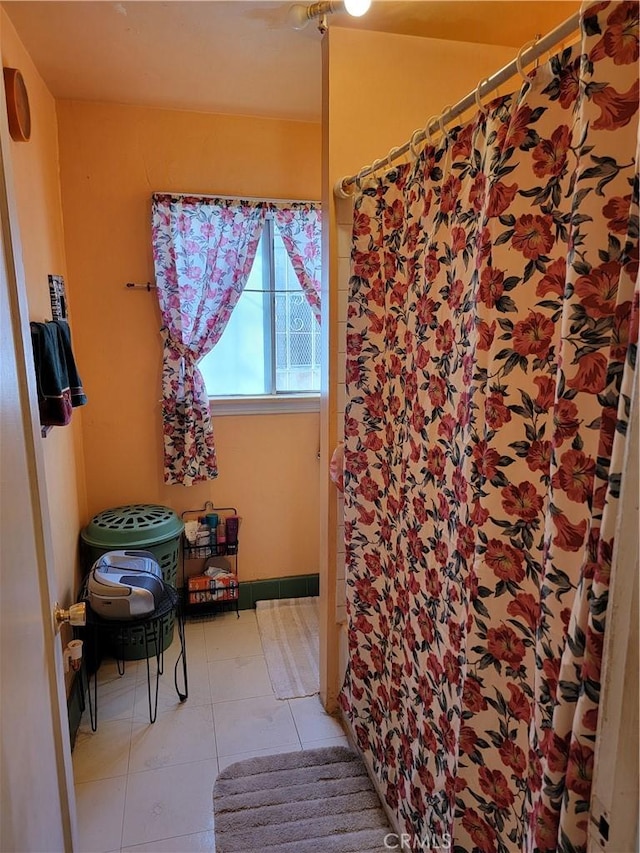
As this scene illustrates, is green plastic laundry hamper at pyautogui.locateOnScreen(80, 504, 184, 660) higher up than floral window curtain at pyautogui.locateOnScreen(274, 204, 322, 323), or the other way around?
floral window curtain at pyautogui.locateOnScreen(274, 204, 322, 323)

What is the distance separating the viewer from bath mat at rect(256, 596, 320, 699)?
2340mm

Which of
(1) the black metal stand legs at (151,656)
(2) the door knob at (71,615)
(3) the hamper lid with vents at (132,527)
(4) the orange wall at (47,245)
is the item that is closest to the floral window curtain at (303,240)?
(4) the orange wall at (47,245)

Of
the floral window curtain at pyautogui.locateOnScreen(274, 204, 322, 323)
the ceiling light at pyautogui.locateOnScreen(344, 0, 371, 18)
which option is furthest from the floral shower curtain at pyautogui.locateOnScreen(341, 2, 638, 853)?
the floral window curtain at pyautogui.locateOnScreen(274, 204, 322, 323)

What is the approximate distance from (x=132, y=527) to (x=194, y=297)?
1124mm

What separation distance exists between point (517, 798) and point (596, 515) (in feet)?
2.16

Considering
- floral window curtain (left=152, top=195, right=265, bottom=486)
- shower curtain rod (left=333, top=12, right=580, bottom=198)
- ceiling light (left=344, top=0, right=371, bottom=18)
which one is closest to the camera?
shower curtain rod (left=333, top=12, right=580, bottom=198)

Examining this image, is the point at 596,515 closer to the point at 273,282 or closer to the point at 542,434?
the point at 542,434

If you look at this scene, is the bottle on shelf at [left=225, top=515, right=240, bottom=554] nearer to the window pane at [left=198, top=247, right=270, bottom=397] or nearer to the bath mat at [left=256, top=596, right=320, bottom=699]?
the bath mat at [left=256, top=596, right=320, bottom=699]

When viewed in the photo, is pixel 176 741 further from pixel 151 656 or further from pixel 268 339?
pixel 268 339

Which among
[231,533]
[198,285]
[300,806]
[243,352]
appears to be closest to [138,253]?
[198,285]

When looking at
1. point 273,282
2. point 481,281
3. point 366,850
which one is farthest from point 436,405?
point 273,282

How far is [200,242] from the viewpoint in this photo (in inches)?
102

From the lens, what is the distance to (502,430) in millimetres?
945

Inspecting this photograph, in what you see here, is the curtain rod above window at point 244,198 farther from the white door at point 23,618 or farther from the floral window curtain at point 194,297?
the white door at point 23,618
